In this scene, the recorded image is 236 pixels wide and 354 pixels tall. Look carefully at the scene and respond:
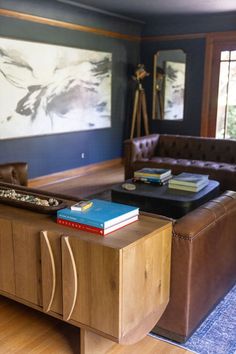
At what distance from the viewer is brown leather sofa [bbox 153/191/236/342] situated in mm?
2064

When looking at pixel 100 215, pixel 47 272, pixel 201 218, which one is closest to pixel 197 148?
pixel 201 218

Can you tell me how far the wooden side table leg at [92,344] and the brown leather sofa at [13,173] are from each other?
191 cm

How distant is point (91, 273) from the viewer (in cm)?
179

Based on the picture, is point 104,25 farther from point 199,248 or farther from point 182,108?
point 199,248

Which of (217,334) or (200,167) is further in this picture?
(200,167)

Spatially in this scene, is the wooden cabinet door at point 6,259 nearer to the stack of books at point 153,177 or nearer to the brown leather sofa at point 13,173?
the brown leather sofa at point 13,173

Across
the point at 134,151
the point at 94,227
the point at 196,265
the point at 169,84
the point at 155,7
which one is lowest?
the point at 196,265

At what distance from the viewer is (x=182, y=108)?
719 centimetres

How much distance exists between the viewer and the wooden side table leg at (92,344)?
6.41 feet

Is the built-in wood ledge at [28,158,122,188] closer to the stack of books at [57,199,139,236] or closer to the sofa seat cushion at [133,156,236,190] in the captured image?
the sofa seat cushion at [133,156,236,190]

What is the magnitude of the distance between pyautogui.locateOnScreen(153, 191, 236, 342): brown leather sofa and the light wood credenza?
71mm

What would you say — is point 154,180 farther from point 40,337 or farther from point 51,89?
point 51,89

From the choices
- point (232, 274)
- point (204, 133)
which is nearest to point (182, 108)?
point (204, 133)

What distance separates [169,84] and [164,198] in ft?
13.9
